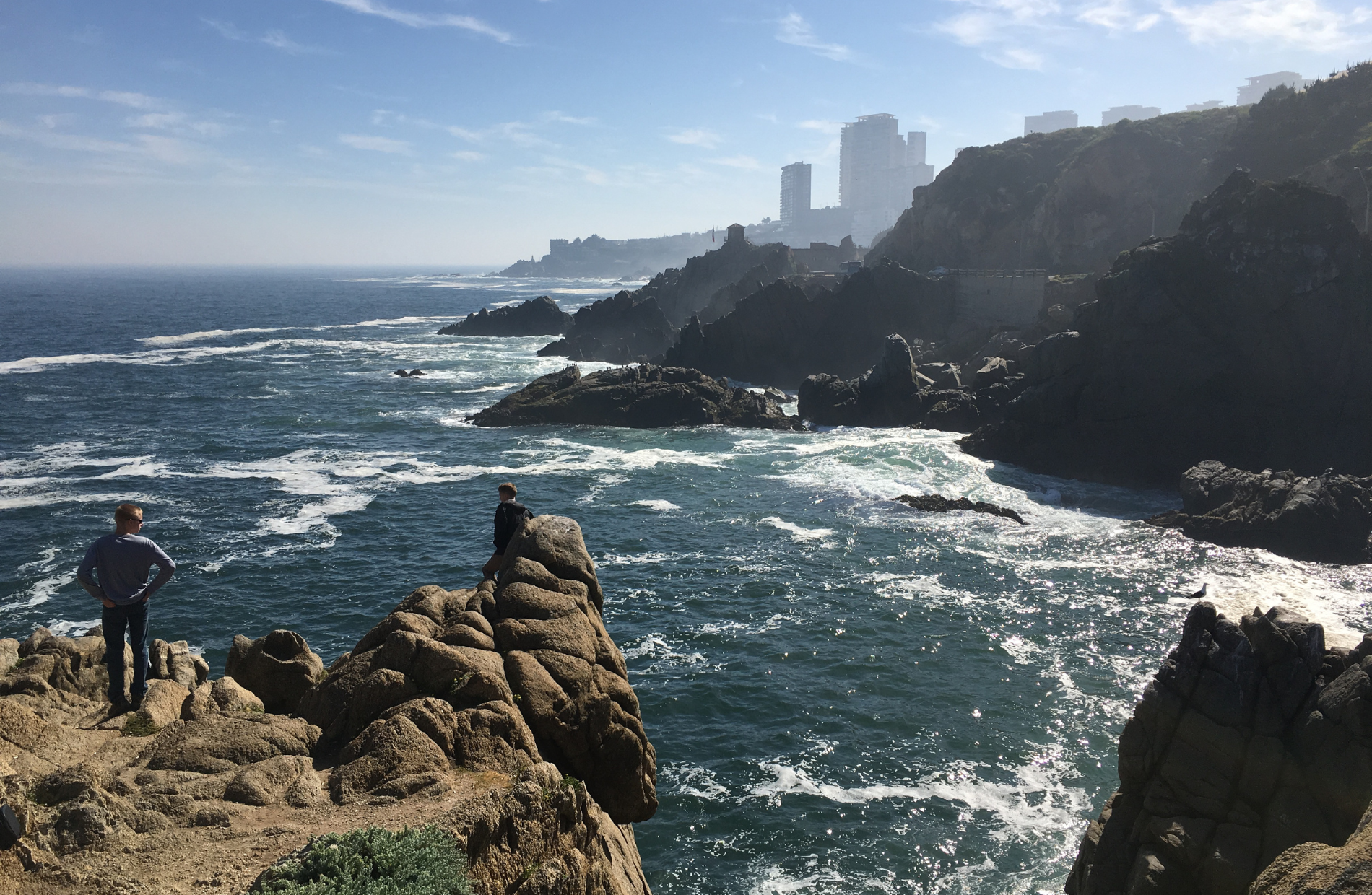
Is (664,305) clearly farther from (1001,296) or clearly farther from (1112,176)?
(1112,176)

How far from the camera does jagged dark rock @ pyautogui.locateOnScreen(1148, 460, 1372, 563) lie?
32.3 meters

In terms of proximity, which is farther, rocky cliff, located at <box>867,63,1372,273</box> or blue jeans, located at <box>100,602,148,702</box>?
rocky cliff, located at <box>867,63,1372,273</box>

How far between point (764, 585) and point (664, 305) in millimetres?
94235

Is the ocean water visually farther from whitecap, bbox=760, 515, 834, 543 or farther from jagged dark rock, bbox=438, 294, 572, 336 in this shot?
jagged dark rock, bbox=438, 294, 572, 336

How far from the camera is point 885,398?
59.0 metres

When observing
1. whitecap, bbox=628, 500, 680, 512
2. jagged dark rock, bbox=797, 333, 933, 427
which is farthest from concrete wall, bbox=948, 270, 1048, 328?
whitecap, bbox=628, 500, 680, 512

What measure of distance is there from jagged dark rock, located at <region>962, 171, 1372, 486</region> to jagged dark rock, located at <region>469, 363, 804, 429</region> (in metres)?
17.8

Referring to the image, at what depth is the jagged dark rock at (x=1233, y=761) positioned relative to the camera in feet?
41.0

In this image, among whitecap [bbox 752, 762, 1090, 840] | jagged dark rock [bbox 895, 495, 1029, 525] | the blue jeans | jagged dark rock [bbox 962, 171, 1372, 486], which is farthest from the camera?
jagged dark rock [bbox 962, 171, 1372, 486]

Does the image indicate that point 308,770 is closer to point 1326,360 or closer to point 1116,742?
point 1116,742

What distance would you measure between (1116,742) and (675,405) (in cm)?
4333

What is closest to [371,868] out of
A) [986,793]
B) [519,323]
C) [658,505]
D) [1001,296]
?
[986,793]

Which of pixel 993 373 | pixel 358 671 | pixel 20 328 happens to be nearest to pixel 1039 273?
pixel 993 373

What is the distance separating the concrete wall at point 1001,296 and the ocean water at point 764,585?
2765cm
